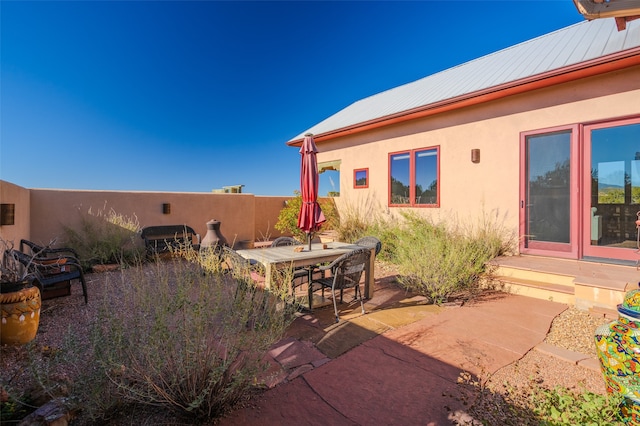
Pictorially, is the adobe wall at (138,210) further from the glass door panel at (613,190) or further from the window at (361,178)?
the glass door panel at (613,190)

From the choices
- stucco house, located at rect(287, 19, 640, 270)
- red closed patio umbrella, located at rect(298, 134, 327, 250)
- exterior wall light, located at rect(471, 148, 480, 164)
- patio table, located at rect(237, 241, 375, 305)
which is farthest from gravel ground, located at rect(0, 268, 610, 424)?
exterior wall light, located at rect(471, 148, 480, 164)

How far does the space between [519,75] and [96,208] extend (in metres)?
10.3

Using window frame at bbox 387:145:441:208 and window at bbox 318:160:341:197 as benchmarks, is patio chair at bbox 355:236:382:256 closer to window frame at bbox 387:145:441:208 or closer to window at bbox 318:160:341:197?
window frame at bbox 387:145:441:208

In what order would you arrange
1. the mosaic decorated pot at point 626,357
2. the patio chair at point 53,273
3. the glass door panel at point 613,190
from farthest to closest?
the glass door panel at point 613,190, the patio chair at point 53,273, the mosaic decorated pot at point 626,357

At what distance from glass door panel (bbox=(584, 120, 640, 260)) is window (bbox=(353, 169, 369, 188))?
17.1ft

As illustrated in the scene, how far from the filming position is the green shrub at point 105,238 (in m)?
6.57

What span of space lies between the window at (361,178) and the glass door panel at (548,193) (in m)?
4.26

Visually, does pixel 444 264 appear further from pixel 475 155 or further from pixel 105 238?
pixel 105 238

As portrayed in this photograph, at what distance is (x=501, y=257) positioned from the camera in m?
6.01

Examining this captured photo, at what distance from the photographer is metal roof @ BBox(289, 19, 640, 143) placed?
5.44m

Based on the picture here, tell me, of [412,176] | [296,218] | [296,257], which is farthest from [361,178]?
[296,257]

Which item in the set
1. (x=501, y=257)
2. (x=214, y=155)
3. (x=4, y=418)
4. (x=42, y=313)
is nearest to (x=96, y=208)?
(x=42, y=313)

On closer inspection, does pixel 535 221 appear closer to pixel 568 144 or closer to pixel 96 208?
pixel 568 144

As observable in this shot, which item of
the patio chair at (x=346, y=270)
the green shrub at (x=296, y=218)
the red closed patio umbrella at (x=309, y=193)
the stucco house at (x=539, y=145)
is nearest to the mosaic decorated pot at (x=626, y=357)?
the patio chair at (x=346, y=270)
